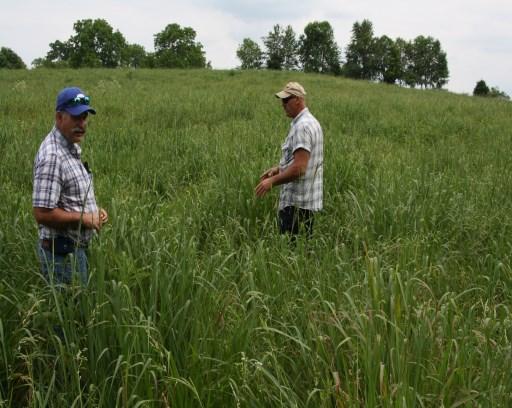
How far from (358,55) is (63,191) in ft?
268

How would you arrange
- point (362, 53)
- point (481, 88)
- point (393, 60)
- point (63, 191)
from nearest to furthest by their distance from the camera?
point (63, 191) → point (481, 88) → point (393, 60) → point (362, 53)

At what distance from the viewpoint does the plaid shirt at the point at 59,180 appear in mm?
2752

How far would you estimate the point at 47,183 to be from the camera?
9.05 feet

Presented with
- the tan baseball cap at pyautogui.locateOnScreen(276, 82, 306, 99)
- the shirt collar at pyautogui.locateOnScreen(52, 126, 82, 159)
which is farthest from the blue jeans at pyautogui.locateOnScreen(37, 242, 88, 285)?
the tan baseball cap at pyautogui.locateOnScreen(276, 82, 306, 99)

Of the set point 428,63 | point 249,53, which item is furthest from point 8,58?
point 428,63

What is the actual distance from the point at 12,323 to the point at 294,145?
2.47 m

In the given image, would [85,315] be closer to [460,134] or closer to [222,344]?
[222,344]

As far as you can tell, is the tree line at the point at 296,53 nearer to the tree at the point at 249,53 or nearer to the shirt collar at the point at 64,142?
the tree at the point at 249,53

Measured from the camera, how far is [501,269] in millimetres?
3367

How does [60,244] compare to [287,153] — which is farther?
[287,153]

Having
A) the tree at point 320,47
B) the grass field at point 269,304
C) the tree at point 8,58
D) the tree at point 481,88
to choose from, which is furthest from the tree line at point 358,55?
the grass field at point 269,304

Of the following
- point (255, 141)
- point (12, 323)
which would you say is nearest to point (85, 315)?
point (12, 323)

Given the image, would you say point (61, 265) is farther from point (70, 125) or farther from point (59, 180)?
point (70, 125)

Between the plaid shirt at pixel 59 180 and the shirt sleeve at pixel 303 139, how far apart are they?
1722mm
